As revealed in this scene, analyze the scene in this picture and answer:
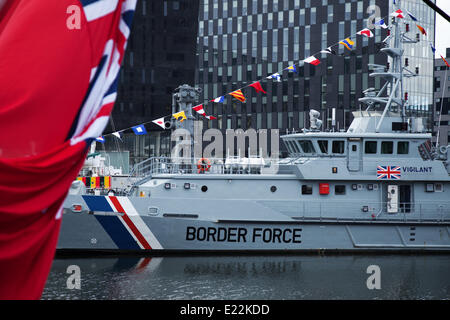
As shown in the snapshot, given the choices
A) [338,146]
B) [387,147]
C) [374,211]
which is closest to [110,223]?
[338,146]

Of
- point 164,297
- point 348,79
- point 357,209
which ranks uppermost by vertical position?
point 348,79

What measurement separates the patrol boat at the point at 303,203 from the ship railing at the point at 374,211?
0.04 meters

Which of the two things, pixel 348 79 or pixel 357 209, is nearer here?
pixel 357 209

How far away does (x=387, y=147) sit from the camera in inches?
1053

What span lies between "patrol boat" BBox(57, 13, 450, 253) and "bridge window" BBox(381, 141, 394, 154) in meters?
0.04

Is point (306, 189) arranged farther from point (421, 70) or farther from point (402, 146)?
point (421, 70)

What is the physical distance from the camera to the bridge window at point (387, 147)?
26.7m

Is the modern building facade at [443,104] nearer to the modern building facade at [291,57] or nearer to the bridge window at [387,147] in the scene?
the modern building facade at [291,57]

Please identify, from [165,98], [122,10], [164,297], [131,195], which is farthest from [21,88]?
[165,98]

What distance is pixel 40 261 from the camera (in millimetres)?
4508

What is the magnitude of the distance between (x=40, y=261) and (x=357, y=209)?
2319cm

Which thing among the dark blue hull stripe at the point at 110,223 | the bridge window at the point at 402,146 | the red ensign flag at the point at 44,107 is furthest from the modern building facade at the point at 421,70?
the red ensign flag at the point at 44,107

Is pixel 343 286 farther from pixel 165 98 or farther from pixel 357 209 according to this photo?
pixel 165 98

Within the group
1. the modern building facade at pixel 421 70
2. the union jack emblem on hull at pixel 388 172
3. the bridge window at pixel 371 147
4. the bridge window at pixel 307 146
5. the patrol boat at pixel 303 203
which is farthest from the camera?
the modern building facade at pixel 421 70
